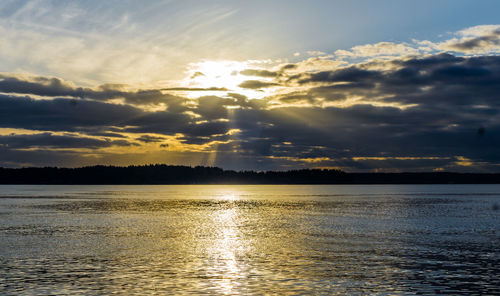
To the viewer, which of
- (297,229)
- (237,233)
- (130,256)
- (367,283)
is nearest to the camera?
(367,283)

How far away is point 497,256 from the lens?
42.1 metres

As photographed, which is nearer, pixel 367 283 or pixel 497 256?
pixel 367 283

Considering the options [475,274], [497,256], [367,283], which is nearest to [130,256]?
[367,283]

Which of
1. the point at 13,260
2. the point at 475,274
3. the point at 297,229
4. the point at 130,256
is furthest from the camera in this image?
the point at 297,229

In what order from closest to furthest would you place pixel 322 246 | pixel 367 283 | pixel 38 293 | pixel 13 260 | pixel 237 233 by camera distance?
pixel 38 293
pixel 367 283
pixel 13 260
pixel 322 246
pixel 237 233

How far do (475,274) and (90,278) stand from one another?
25.9m

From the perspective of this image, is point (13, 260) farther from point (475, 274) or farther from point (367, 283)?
point (475, 274)

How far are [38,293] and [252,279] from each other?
13.0m

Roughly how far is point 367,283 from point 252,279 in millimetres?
7350

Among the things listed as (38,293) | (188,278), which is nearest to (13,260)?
(38,293)

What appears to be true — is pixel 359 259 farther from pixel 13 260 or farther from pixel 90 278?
pixel 13 260

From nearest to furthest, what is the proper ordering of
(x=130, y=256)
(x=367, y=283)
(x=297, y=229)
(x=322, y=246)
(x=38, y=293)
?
(x=38, y=293) < (x=367, y=283) < (x=130, y=256) < (x=322, y=246) < (x=297, y=229)

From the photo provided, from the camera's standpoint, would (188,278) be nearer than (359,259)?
Yes

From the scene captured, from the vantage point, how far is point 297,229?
68.4m
